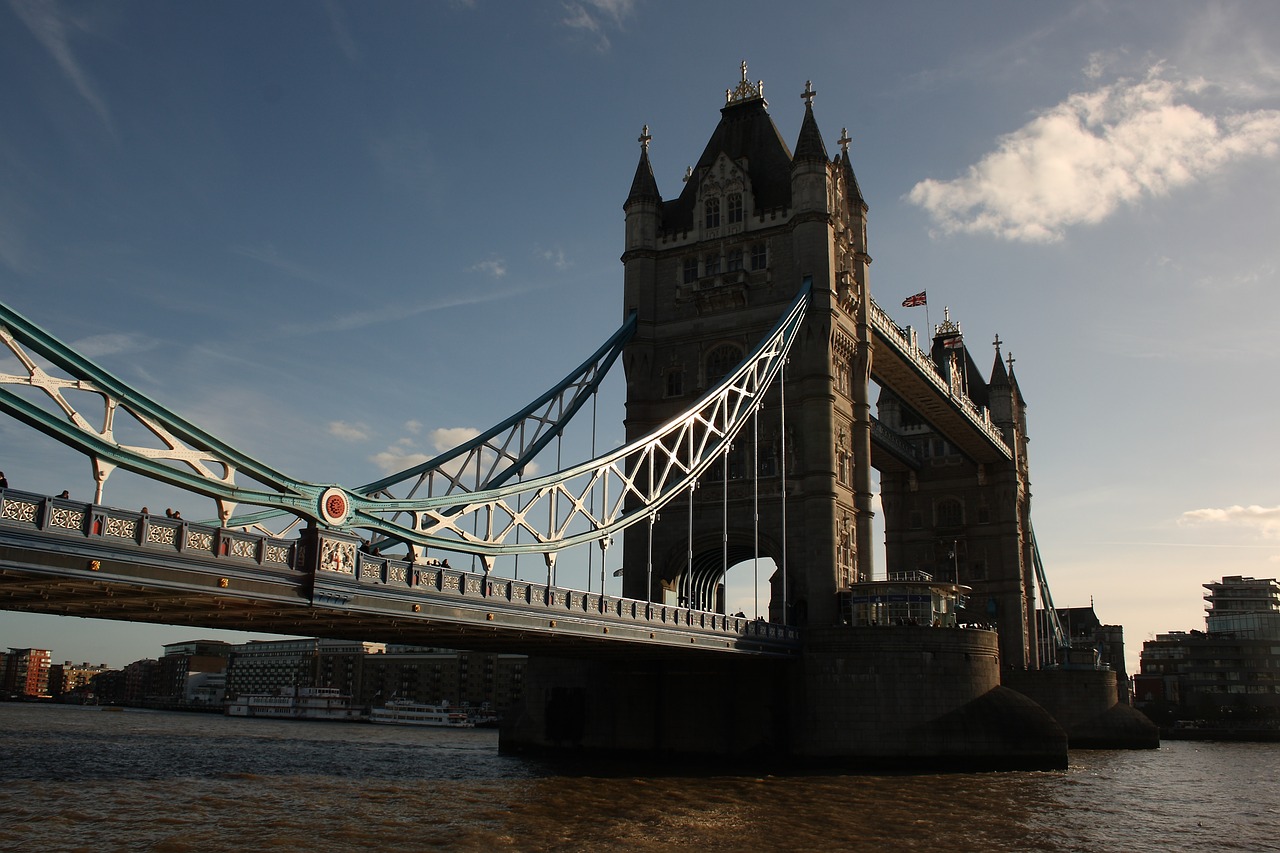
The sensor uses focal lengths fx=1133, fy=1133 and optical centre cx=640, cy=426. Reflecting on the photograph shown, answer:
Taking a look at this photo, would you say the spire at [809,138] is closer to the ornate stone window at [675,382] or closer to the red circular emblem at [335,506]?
Answer: the ornate stone window at [675,382]

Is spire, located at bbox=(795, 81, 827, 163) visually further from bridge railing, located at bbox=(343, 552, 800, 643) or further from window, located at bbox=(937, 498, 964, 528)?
window, located at bbox=(937, 498, 964, 528)

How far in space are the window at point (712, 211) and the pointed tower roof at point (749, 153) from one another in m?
0.92

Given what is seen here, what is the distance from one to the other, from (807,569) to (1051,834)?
72.6 feet

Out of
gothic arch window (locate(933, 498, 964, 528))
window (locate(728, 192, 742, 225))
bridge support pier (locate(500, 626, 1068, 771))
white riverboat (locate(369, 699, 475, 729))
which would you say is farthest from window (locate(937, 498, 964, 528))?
white riverboat (locate(369, 699, 475, 729))

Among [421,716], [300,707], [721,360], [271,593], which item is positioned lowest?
[421,716]

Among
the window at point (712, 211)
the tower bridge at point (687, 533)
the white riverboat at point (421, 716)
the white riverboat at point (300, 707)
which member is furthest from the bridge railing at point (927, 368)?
the white riverboat at point (300, 707)

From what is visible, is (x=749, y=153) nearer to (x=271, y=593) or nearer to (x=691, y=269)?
(x=691, y=269)

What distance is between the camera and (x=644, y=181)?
2318 inches

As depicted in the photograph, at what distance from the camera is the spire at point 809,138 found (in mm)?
54281

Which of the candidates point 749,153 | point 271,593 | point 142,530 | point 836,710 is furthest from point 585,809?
point 749,153

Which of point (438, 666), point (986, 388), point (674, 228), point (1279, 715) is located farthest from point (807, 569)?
point (438, 666)

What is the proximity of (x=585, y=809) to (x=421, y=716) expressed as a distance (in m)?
99.0

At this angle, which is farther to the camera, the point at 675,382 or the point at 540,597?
the point at 675,382

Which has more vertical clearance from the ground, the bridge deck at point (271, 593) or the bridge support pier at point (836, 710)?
the bridge deck at point (271, 593)
